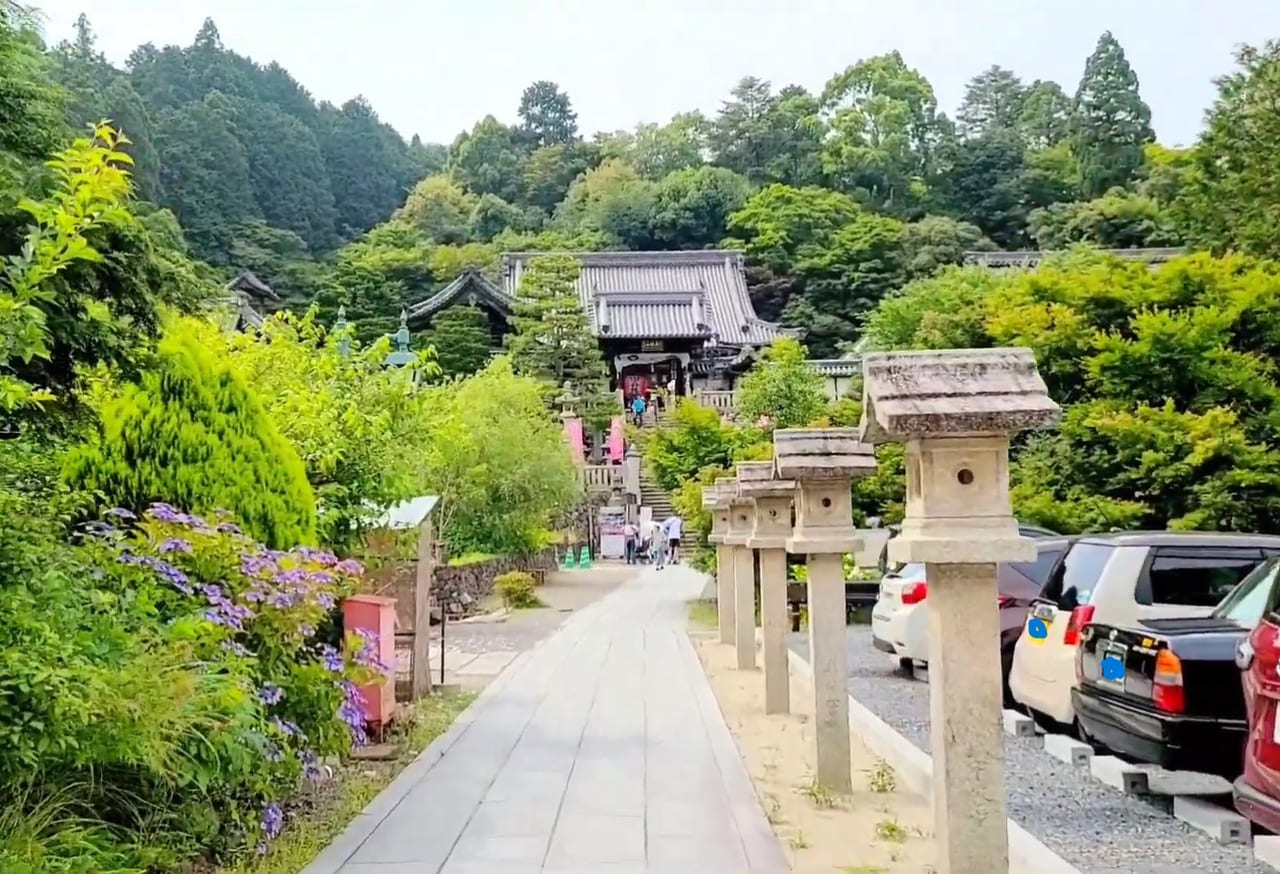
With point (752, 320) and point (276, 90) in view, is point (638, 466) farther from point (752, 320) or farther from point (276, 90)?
point (276, 90)

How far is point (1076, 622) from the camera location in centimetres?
736

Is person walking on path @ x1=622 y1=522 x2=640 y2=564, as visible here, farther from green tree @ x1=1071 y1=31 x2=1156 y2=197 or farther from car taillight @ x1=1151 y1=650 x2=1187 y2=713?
green tree @ x1=1071 y1=31 x2=1156 y2=197

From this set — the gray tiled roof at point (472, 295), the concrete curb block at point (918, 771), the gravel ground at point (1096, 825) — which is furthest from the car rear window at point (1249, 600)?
the gray tiled roof at point (472, 295)

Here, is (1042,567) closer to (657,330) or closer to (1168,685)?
(1168,685)

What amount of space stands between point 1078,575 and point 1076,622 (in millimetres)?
504

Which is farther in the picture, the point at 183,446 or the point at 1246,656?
the point at 183,446

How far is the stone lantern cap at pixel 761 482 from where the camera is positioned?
8.36 metres

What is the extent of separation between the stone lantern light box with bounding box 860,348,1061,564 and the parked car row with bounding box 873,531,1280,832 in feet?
3.47

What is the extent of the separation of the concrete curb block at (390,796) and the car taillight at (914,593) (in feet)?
13.3

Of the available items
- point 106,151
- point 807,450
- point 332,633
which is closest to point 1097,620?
point 807,450

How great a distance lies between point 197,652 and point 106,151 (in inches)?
78.1

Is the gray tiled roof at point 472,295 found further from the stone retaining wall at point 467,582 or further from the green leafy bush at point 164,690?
the green leafy bush at point 164,690

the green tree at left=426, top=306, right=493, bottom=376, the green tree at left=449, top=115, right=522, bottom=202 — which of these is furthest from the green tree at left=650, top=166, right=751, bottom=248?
the green tree at left=426, top=306, right=493, bottom=376

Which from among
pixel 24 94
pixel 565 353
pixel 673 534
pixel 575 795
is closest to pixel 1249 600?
pixel 575 795
